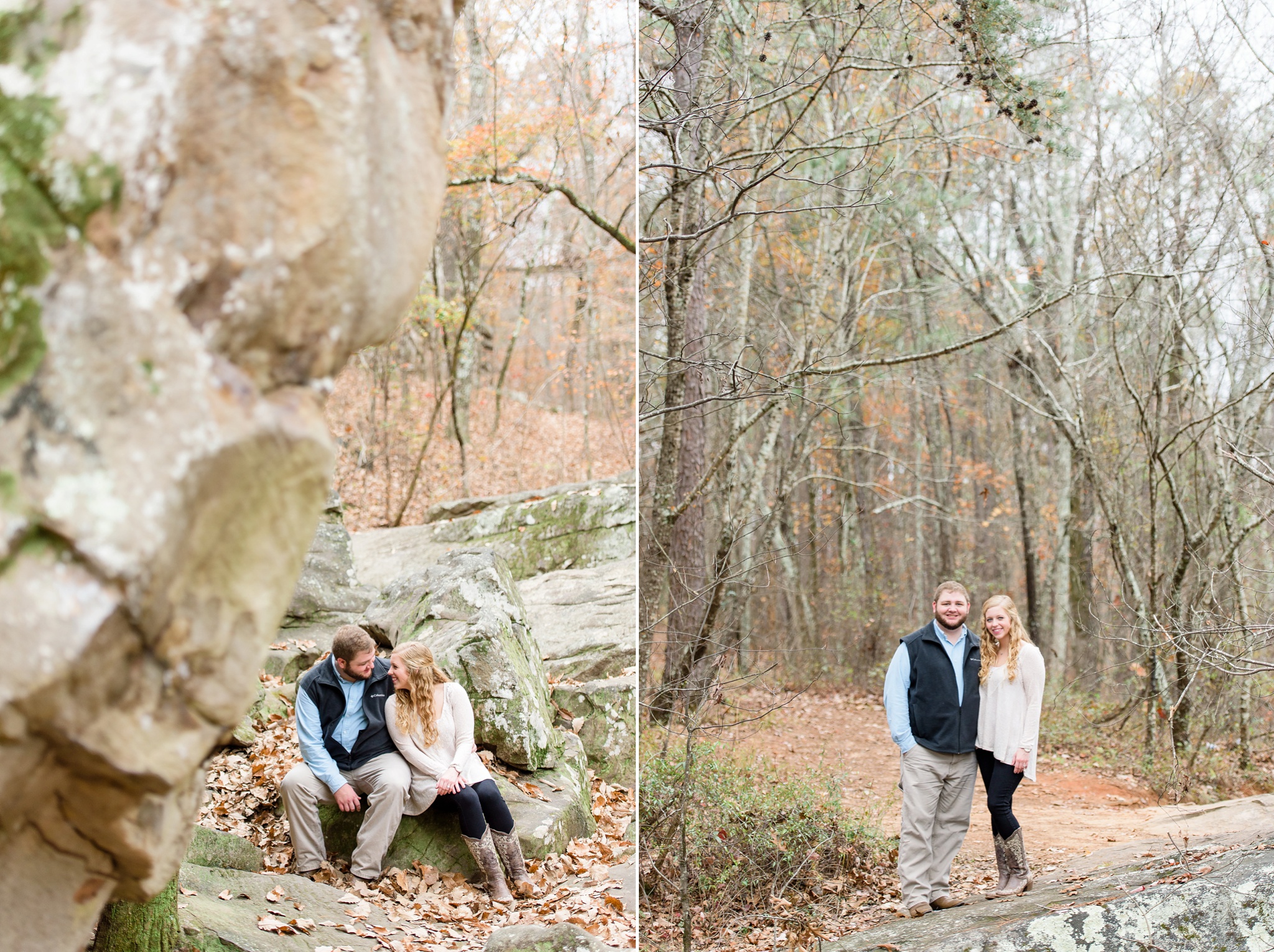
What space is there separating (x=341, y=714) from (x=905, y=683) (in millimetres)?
2479

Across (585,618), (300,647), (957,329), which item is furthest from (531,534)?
(957,329)

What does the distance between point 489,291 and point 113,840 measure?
8.78 metres

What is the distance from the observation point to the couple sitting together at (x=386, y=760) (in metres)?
4.23

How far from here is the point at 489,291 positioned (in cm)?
1020

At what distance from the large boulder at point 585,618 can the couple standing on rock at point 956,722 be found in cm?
151

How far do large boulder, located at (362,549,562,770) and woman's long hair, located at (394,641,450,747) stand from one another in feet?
1.33

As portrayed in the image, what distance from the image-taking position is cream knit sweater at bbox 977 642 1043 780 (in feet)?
14.3

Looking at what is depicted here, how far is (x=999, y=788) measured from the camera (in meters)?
4.43

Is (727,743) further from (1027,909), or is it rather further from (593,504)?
(1027,909)

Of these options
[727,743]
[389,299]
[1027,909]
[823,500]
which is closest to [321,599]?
[727,743]

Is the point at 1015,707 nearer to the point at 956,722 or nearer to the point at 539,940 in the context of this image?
the point at 956,722

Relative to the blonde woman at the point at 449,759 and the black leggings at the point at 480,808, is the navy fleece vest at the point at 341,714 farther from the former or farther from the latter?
the black leggings at the point at 480,808

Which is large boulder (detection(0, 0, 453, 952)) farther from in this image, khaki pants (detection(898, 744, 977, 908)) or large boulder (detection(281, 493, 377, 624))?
large boulder (detection(281, 493, 377, 624))

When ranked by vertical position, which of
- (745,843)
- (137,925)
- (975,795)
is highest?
(137,925)
